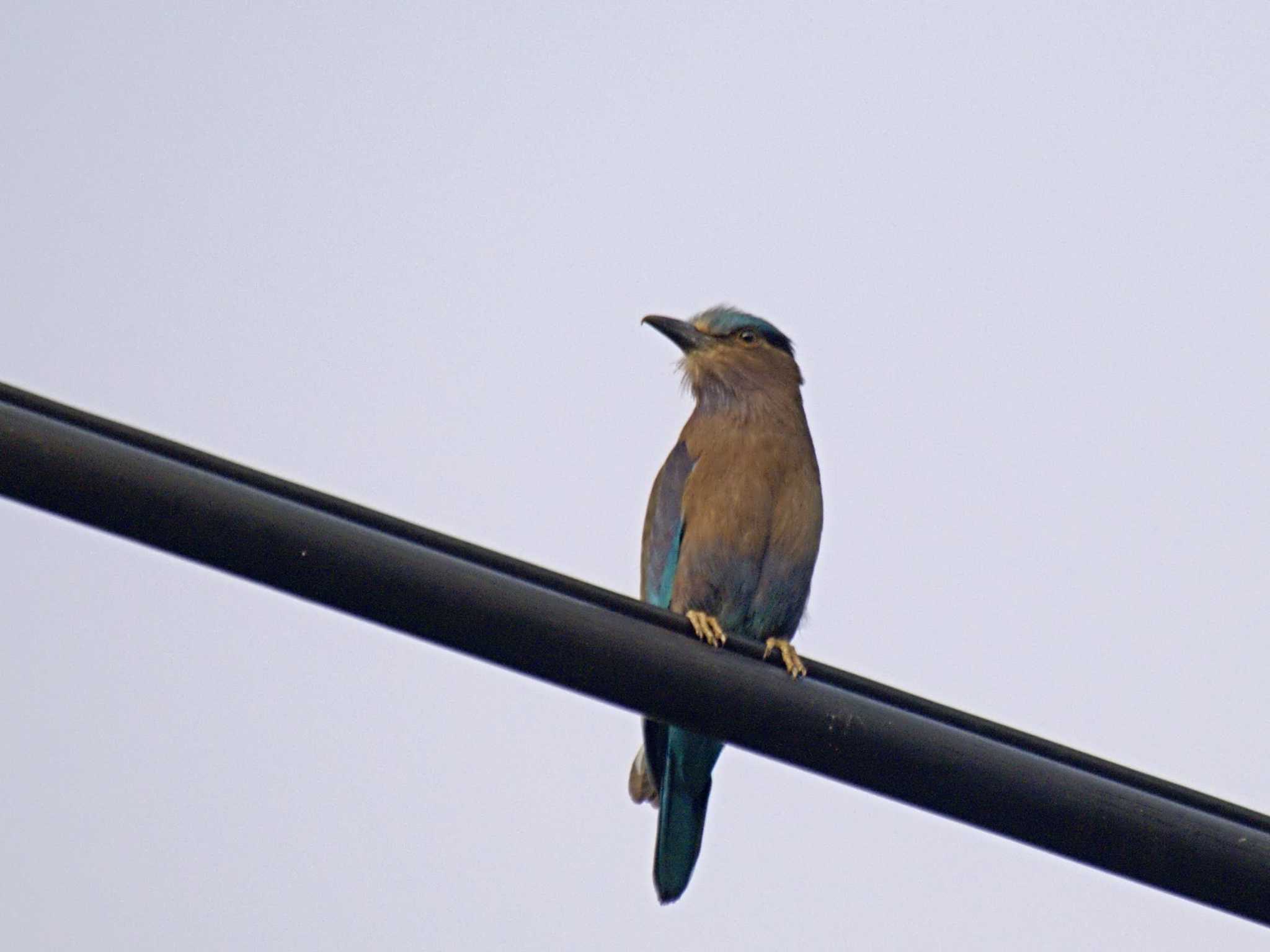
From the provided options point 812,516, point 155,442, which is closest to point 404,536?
point 155,442

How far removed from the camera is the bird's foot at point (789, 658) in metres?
2.92

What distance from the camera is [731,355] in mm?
6191

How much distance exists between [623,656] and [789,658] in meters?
0.96

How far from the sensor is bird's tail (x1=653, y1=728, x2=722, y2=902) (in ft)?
16.2

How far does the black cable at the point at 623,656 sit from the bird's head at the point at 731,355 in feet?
10.3

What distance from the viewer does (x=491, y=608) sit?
8.88 ft

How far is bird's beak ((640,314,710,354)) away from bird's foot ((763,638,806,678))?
217 centimetres

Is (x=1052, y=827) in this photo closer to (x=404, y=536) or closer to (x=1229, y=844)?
(x=1229, y=844)

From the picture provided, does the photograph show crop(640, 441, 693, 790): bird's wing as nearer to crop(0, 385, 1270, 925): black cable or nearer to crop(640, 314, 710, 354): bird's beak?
crop(640, 314, 710, 354): bird's beak

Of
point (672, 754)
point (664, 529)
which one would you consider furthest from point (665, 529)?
point (672, 754)

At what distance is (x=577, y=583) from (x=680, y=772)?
2457mm

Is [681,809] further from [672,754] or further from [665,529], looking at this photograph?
[665,529]

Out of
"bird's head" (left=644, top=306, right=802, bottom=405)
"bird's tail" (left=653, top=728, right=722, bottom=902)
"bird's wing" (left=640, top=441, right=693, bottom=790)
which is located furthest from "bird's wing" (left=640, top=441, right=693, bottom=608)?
"bird's tail" (left=653, top=728, right=722, bottom=902)

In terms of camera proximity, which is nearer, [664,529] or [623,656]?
[623,656]
